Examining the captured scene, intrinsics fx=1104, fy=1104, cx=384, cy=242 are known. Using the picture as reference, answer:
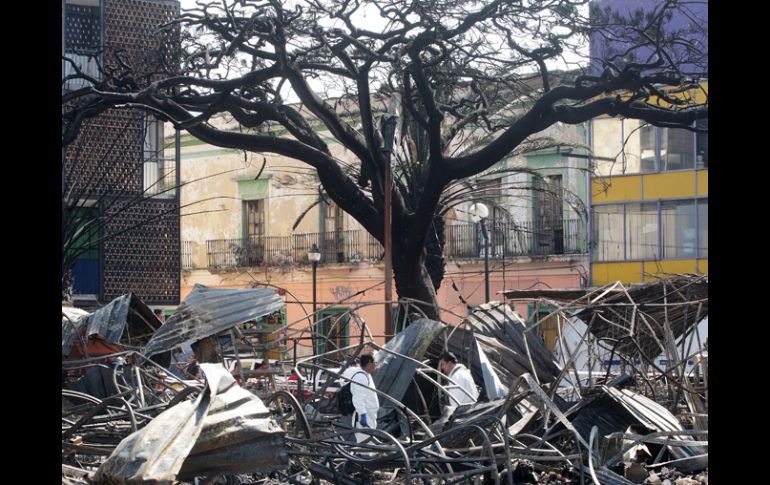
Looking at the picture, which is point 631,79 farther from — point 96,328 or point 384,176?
Answer: point 96,328

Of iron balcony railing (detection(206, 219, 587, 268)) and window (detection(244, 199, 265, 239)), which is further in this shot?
window (detection(244, 199, 265, 239))

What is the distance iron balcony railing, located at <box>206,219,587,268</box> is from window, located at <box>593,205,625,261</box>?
0.54 metres

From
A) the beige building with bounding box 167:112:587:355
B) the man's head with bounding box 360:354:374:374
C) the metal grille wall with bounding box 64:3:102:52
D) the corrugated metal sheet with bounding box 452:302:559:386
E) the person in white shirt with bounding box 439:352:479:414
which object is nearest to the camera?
the man's head with bounding box 360:354:374:374

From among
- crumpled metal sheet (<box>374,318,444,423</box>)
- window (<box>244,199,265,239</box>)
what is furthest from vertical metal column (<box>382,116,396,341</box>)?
window (<box>244,199,265,239</box>)

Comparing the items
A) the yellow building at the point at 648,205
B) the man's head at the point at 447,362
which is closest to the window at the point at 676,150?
the yellow building at the point at 648,205

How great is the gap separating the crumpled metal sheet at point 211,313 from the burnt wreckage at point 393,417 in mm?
15

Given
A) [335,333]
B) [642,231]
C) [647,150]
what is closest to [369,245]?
[642,231]

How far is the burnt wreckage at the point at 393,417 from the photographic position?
18.0 feet

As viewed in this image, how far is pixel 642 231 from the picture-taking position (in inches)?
1184

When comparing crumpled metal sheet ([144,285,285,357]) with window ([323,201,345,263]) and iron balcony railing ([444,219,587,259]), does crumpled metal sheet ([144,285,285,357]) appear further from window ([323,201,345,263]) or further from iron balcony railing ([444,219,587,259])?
window ([323,201,345,263])

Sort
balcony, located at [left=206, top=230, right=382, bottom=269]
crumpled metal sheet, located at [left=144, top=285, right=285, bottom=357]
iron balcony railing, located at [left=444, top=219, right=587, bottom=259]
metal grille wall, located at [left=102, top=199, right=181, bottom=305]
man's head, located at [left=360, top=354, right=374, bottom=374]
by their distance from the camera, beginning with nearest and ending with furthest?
man's head, located at [left=360, top=354, right=374, bottom=374]
crumpled metal sheet, located at [left=144, top=285, right=285, bottom=357]
metal grille wall, located at [left=102, top=199, right=181, bottom=305]
iron balcony railing, located at [left=444, top=219, right=587, bottom=259]
balcony, located at [left=206, top=230, right=382, bottom=269]

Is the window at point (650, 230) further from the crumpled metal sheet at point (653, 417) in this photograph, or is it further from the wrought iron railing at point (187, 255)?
the crumpled metal sheet at point (653, 417)

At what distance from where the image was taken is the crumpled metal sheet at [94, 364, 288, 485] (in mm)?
4938
